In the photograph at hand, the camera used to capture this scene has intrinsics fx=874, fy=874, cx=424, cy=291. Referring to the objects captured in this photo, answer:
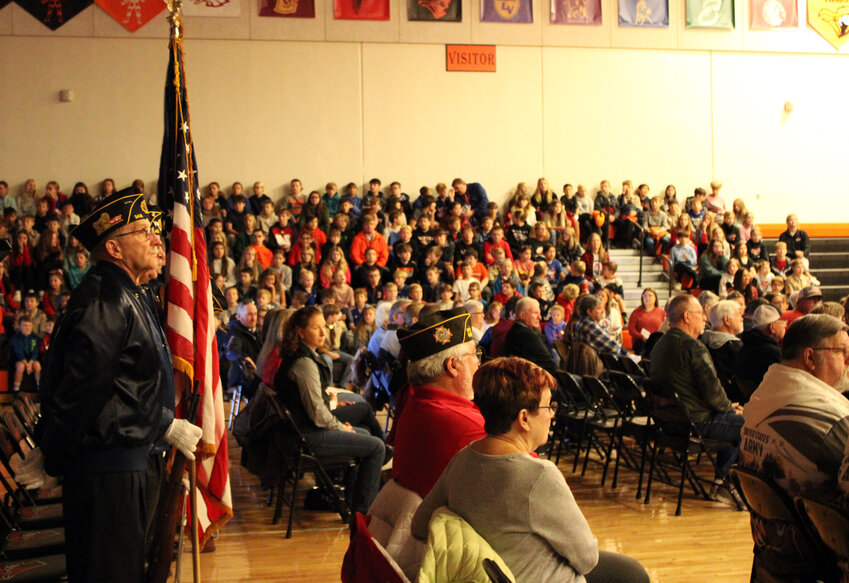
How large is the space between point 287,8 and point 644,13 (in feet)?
24.4

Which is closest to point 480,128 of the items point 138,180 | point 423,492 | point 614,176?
point 614,176

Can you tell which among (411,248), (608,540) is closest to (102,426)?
(608,540)

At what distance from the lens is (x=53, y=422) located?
2859mm

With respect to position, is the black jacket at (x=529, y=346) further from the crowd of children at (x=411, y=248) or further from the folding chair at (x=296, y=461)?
the crowd of children at (x=411, y=248)

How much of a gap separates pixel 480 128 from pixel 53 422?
15706 millimetres

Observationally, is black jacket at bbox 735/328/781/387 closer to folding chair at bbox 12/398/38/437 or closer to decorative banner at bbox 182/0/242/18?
folding chair at bbox 12/398/38/437

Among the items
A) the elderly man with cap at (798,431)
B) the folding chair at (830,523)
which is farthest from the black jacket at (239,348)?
the folding chair at (830,523)

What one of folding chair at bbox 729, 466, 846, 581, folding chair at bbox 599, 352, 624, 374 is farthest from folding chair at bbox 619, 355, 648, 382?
folding chair at bbox 729, 466, 846, 581

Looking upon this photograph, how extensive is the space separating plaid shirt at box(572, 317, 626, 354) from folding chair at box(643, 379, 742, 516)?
2.01 metres

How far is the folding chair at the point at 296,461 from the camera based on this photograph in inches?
212

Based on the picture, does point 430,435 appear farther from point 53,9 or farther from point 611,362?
point 53,9

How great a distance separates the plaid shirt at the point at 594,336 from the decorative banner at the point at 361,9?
1103 centimetres

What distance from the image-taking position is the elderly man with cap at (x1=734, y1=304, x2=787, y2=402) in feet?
20.9

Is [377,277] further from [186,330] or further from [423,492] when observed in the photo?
[423,492]
